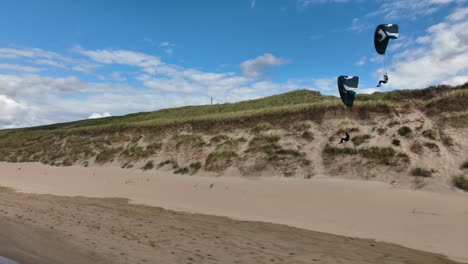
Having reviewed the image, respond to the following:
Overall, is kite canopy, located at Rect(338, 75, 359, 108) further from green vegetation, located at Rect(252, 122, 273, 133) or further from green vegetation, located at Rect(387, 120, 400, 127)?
green vegetation, located at Rect(252, 122, 273, 133)

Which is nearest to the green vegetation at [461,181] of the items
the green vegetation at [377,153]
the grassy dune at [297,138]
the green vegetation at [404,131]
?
the grassy dune at [297,138]

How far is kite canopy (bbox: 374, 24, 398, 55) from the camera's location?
43.3 ft

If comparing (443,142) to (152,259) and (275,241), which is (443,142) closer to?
(275,241)

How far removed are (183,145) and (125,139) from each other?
7447mm

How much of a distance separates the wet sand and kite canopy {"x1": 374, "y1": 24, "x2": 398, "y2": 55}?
7798mm

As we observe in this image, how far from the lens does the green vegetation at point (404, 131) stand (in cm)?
1648

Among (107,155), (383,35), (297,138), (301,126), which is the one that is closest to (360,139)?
(297,138)

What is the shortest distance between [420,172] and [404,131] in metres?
3.42

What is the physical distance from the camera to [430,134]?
51.5 ft

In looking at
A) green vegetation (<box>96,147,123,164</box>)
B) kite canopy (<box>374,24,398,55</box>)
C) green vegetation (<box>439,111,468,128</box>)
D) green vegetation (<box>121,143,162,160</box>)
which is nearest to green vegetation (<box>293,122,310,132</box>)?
green vegetation (<box>439,111,468,128</box>)

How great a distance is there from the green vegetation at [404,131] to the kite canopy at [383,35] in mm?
4822

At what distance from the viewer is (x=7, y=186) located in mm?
21031

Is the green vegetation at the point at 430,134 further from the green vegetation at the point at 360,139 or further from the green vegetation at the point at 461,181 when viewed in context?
the green vegetation at the point at 461,181

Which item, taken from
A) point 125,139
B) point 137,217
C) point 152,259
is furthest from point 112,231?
point 125,139
